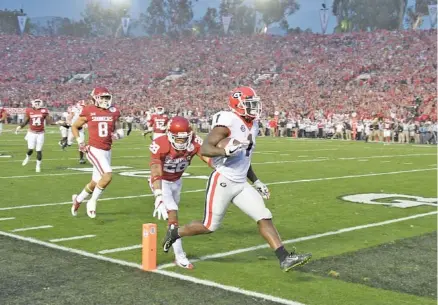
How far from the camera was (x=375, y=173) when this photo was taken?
16844 millimetres

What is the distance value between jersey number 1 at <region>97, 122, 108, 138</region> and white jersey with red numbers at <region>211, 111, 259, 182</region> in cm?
422

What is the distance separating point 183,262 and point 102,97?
15.2ft

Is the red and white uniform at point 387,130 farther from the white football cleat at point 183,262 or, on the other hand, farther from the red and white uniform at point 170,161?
the white football cleat at point 183,262

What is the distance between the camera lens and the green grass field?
221 inches

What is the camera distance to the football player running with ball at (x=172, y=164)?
21.6 ft

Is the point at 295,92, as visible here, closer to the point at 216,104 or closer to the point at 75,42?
the point at 216,104

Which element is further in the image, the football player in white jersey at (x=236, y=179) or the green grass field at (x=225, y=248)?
the football player in white jersey at (x=236, y=179)

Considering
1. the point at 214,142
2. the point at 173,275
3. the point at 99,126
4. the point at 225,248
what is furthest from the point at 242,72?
the point at 173,275

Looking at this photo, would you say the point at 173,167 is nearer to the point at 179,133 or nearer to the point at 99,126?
the point at 179,133

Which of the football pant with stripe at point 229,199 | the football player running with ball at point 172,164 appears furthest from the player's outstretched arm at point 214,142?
the football player running with ball at point 172,164

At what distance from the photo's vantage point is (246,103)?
6250mm

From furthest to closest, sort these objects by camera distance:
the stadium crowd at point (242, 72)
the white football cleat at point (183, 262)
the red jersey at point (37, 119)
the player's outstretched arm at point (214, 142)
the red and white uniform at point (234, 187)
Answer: the stadium crowd at point (242, 72) → the red jersey at point (37, 119) → the white football cleat at point (183, 262) → the red and white uniform at point (234, 187) → the player's outstretched arm at point (214, 142)

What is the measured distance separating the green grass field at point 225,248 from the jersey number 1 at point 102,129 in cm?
122

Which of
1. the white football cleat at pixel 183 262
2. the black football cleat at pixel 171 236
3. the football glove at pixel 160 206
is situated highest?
the football glove at pixel 160 206
